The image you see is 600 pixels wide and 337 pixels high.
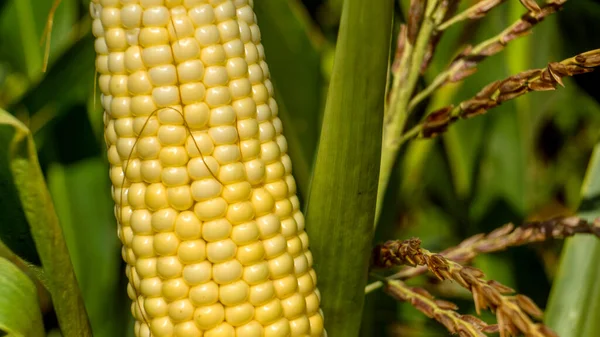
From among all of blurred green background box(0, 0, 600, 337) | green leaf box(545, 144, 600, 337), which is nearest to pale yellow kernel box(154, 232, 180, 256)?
blurred green background box(0, 0, 600, 337)

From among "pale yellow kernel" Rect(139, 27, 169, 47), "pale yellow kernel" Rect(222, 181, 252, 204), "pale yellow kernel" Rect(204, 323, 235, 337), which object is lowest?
"pale yellow kernel" Rect(204, 323, 235, 337)

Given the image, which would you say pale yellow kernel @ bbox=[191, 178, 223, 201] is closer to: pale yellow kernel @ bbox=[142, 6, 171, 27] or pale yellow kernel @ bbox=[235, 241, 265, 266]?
pale yellow kernel @ bbox=[235, 241, 265, 266]

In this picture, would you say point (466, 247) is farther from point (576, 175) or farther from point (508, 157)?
point (576, 175)

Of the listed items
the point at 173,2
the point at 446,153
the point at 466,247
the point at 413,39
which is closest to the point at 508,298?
the point at 466,247

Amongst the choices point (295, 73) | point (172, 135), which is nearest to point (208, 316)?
point (172, 135)

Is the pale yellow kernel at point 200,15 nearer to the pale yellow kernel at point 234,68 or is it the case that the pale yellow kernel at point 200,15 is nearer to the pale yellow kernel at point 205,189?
the pale yellow kernel at point 234,68

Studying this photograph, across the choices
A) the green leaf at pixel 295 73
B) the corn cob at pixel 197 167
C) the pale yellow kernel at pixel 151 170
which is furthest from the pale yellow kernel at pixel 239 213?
the green leaf at pixel 295 73

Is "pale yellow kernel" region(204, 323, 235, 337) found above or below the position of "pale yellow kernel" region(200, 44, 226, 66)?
below
